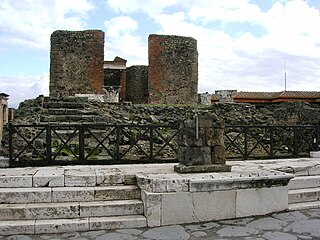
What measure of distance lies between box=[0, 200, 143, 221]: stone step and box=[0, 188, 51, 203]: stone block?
9 cm

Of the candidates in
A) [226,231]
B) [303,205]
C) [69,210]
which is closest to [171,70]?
[303,205]

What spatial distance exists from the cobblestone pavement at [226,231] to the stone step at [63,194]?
1.96ft

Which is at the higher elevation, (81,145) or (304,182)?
(81,145)

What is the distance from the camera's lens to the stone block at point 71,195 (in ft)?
16.6

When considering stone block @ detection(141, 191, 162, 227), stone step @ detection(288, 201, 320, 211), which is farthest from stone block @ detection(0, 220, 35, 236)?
stone step @ detection(288, 201, 320, 211)

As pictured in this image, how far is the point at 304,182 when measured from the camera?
6.14 meters

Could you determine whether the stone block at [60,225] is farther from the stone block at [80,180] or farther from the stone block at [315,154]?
the stone block at [315,154]

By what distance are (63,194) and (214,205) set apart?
2.00 meters

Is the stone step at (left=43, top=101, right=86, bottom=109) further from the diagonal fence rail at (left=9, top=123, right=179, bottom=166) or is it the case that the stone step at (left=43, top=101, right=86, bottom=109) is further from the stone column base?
the stone column base

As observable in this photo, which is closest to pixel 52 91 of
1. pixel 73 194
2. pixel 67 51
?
pixel 67 51

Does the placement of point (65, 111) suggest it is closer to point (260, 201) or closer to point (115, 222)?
point (115, 222)

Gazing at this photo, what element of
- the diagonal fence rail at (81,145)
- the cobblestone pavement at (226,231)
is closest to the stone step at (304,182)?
the cobblestone pavement at (226,231)

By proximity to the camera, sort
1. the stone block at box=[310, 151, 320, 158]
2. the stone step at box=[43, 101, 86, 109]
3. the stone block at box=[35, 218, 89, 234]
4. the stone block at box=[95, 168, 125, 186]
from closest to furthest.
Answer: the stone block at box=[35, 218, 89, 234]
the stone block at box=[95, 168, 125, 186]
the stone block at box=[310, 151, 320, 158]
the stone step at box=[43, 101, 86, 109]

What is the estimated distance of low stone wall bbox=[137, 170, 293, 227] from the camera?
4.91 metres
